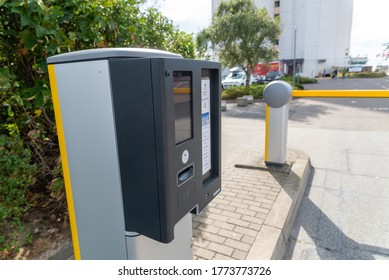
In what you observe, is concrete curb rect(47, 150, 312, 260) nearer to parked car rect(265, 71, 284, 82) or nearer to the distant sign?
parked car rect(265, 71, 284, 82)

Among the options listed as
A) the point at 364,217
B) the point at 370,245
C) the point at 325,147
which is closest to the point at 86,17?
the point at 370,245

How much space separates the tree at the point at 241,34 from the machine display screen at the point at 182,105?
45.1ft

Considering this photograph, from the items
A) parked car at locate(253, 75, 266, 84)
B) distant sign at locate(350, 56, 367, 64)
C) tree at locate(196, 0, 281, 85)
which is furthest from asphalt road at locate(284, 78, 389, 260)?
distant sign at locate(350, 56, 367, 64)

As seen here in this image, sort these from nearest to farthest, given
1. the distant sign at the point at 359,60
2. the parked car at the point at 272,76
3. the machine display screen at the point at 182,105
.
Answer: the machine display screen at the point at 182,105
the parked car at the point at 272,76
the distant sign at the point at 359,60

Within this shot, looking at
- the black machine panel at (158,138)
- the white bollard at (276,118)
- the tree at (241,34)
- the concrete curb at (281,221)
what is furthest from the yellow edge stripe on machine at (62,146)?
the tree at (241,34)

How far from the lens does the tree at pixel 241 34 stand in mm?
14141

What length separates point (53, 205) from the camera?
8.85ft

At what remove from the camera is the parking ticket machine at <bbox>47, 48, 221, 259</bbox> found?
1.05 m

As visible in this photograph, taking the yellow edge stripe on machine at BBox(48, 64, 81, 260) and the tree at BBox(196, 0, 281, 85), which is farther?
the tree at BBox(196, 0, 281, 85)

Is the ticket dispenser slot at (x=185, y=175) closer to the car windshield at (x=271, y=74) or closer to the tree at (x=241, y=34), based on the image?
the tree at (x=241, y=34)

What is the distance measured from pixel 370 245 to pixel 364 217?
1.74 ft

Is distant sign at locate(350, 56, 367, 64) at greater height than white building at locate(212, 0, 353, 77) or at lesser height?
lesser

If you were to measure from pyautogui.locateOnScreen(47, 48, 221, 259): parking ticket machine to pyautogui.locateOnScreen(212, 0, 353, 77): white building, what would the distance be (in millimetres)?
38853

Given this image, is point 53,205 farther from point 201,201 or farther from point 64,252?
point 201,201
